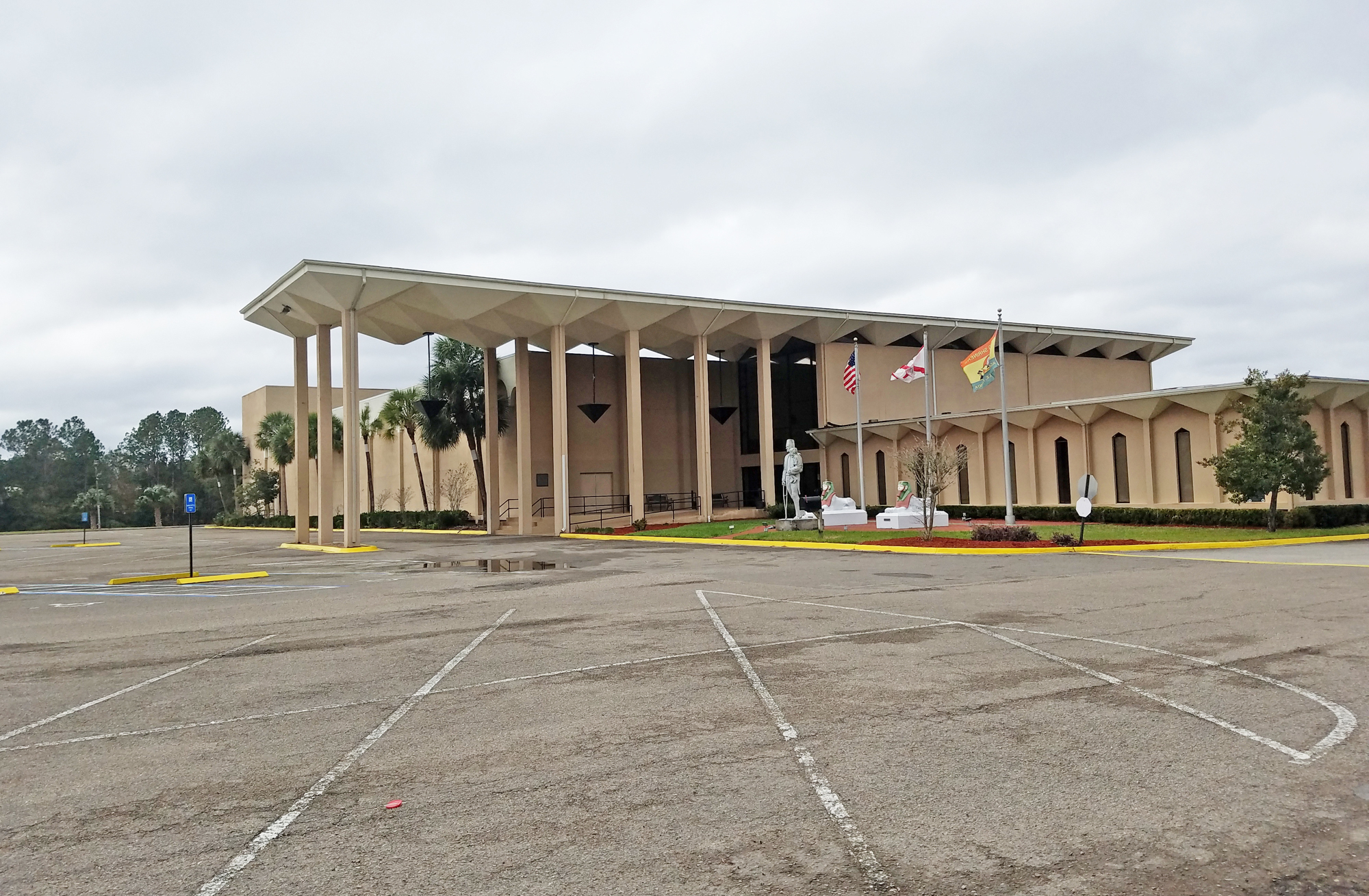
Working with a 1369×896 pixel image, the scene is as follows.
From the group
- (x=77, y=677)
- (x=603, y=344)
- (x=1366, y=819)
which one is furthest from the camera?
(x=603, y=344)

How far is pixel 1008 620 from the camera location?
1159cm

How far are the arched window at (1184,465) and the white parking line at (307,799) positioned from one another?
31.7m

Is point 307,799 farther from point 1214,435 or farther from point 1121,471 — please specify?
point 1121,471

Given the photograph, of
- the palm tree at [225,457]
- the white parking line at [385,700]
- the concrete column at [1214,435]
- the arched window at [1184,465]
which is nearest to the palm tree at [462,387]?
the arched window at [1184,465]

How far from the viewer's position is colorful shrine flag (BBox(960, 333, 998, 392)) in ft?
101

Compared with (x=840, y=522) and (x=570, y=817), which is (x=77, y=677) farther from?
(x=840, y=522)

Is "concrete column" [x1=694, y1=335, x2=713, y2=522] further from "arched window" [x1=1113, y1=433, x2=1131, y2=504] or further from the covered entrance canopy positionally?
"arched window" [x1=1113, y1=433, x2=1131, y2=504]

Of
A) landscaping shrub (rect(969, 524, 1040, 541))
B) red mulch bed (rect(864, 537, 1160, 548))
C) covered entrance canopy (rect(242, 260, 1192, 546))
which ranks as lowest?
red mulch bed (rect(864, 537, 1160, 548))

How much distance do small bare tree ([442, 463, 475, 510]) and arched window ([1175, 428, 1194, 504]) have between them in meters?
35.2

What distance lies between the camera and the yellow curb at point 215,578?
22406 mm

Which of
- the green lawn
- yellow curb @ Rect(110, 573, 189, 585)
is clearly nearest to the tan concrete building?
the green lawn

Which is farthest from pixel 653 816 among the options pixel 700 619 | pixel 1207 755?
pixel 700 619

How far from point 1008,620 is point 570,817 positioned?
8.10 m

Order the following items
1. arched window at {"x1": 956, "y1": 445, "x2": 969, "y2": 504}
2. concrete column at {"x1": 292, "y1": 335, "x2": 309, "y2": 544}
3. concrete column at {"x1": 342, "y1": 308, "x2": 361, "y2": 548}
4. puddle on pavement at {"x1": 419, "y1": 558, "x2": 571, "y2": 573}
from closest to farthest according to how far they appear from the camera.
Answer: puddle on pavement at {"x1": 419, "y1": 558, "x2": 571, "y2": 573}, concrete column at {"x1": 342, "y1": 308, "x2": 361, "y2": 548}, concrete column at {"x1": 292, "y1": 335, "x2": 309, "y2": 544}, arched window at {"x1": 956, "y1": 445, "x2": 969, "y2": 504}
